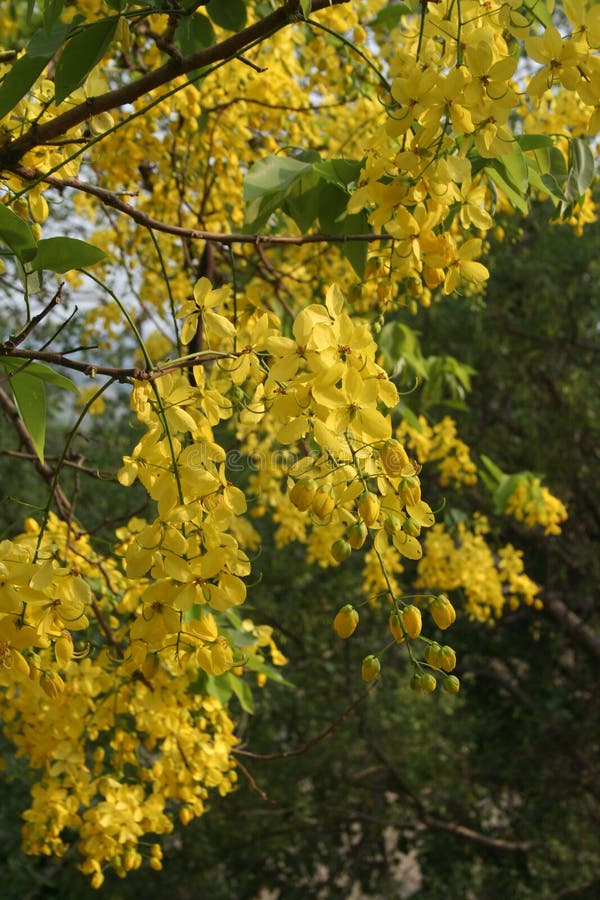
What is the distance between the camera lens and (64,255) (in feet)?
2.60

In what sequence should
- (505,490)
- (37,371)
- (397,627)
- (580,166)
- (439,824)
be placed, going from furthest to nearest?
1. (439,824)
2. (505,490)
3. (580,166)
4. (37,371)
5. (397,627)

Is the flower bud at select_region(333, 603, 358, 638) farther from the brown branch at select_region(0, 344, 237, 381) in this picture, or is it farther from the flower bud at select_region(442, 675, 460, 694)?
the brown branch at select_region(0, 344, 237, 381)

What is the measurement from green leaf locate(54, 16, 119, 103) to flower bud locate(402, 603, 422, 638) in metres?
0.52

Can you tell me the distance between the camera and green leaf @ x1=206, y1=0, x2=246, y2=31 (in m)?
1.03

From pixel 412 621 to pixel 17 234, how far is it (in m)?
0.45

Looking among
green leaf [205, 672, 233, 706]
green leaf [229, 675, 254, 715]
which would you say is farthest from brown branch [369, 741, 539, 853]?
green leaf [205, 672, 233, 706]

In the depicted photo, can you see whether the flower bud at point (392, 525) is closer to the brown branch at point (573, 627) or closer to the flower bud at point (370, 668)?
the flower bud at point (370, 668)

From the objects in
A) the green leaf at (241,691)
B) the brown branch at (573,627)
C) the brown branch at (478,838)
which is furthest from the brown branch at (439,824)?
the green leaf at (241,691)

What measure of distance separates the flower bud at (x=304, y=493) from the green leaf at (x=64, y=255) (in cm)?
25

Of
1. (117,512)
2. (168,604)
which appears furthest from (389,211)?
(117,512)

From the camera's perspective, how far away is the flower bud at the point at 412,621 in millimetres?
729

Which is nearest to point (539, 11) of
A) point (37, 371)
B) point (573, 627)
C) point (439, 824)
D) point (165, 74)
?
point (165, 74)

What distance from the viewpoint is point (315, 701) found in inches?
174

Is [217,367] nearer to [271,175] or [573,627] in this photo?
[271,175]
